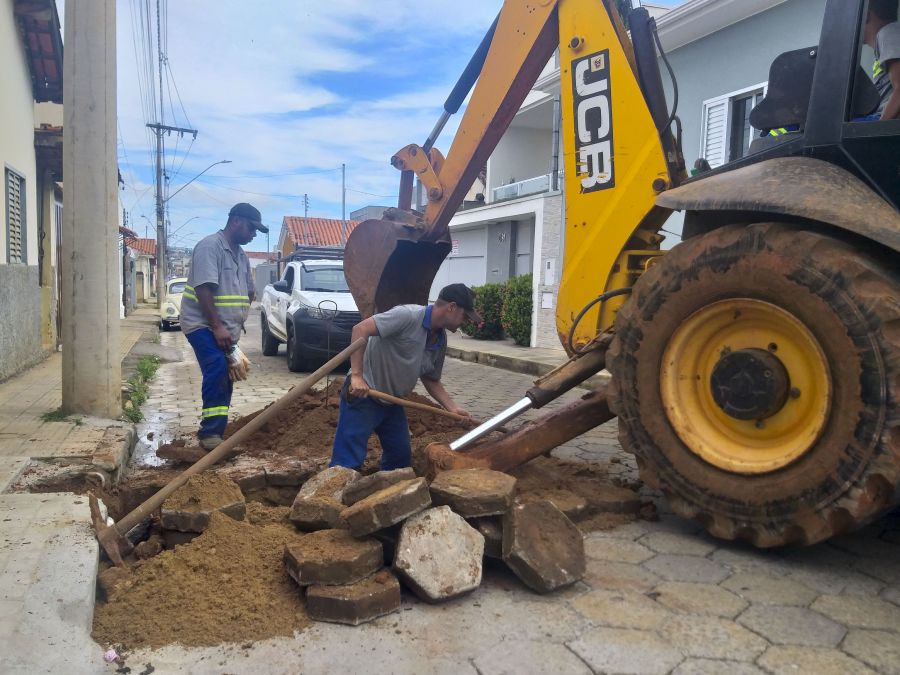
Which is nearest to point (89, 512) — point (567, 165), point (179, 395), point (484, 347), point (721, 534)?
point (721, 534)

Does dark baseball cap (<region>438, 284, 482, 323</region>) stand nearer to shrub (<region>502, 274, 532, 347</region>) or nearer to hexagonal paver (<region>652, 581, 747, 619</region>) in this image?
hexagonal paver (<region>652, 581, 747, 619</region>)

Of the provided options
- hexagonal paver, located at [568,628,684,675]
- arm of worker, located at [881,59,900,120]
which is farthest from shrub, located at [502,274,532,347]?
hexagonal paver, located at [568,628,684,675]

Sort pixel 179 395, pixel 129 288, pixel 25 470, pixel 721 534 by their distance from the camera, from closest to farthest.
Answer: pixel 721 534
pixel 25 470
pixel 179 395
pixel 129 288

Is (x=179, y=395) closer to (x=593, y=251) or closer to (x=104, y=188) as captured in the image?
(x=104, y=188)

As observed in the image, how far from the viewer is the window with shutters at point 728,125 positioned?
33.1ft

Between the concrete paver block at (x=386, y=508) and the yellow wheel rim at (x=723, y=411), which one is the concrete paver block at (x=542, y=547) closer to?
the concrete paver block at (x=386, y=508)

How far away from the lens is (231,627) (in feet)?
8.69

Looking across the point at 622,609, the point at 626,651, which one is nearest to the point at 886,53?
the point at 622,609

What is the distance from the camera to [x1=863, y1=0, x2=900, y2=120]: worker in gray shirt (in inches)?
123

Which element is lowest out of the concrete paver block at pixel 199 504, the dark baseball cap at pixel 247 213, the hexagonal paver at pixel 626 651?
the hexagonal paver at pixel 626 651

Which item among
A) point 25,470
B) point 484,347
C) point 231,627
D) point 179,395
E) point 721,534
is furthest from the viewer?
point 484,347

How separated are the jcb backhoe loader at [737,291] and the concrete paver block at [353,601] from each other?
121 cm

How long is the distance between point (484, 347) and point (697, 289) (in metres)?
10.8

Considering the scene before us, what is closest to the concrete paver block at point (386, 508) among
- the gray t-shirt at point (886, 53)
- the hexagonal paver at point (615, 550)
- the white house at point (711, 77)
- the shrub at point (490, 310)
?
the hexagonal paver at point (615, 550)
